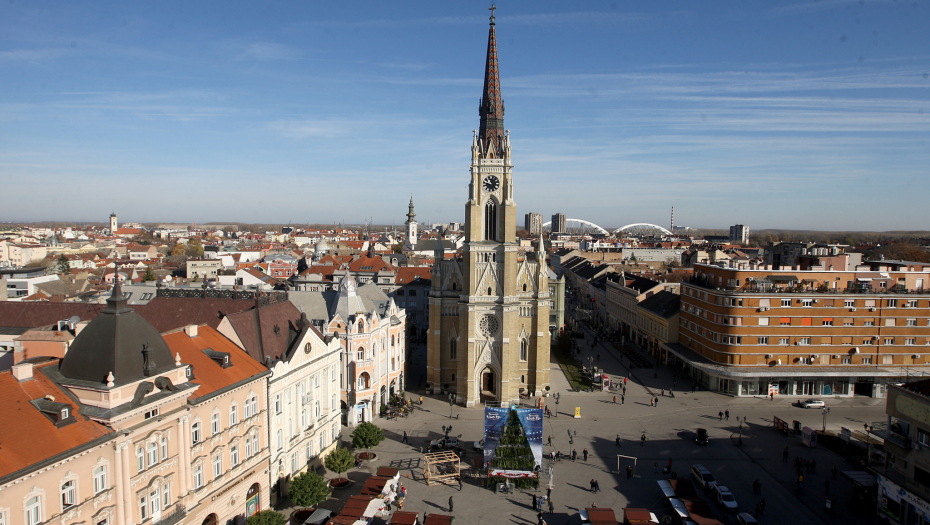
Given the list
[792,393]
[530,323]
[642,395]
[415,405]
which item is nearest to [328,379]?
[415,405]

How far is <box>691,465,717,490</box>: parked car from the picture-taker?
36812 millimetres

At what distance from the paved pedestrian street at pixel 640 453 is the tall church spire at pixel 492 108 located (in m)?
25.5

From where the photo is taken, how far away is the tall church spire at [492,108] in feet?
178

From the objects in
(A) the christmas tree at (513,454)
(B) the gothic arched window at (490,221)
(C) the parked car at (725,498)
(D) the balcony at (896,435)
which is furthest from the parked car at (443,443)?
(D) the balcony at (896,435)

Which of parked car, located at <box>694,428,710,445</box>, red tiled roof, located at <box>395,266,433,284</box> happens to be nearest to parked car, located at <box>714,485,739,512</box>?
parked car, located at <box>694,428,710,445</box>

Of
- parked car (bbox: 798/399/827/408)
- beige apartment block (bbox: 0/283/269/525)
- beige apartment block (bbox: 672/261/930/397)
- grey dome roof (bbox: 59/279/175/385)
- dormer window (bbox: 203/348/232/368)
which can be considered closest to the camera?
beige apartment block (bbox: 0/283/269/525)

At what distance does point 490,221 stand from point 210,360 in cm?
3005

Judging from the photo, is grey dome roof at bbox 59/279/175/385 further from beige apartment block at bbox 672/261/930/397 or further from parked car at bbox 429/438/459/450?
beige apartment block at bbox 672/261/930/397

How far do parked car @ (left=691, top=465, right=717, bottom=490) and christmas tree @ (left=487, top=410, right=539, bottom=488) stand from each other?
11.0 meters

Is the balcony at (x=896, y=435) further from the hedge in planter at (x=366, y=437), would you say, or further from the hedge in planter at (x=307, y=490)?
the hedge in planter at (x=307, y=490)

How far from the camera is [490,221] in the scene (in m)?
54.7

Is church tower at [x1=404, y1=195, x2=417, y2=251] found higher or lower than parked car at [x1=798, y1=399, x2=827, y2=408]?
higher

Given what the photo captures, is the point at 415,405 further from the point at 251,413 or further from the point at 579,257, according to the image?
the point at 579,257

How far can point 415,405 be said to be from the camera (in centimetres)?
5391
